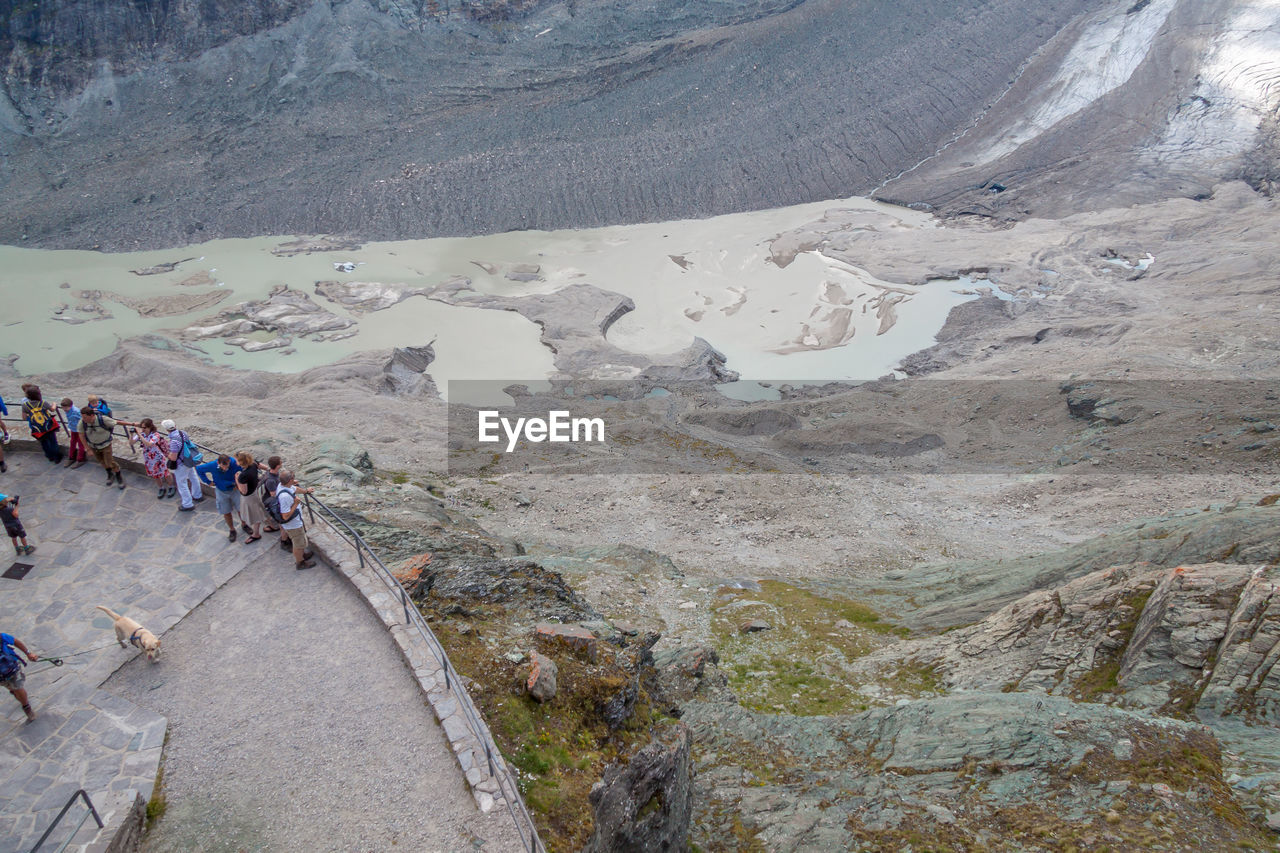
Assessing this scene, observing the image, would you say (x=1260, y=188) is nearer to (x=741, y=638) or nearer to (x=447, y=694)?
(x=741, y=638)

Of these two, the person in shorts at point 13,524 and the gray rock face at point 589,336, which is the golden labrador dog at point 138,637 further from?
the gray rock face at point 589,336

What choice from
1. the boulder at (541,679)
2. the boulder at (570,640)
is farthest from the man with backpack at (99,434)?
the boulder at (541,679)

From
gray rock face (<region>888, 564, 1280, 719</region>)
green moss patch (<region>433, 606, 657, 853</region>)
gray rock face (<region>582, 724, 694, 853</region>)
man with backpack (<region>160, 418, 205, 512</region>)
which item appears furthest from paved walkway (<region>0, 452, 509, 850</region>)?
gray rock face (<region>888, 564, 1280, 719</region>)

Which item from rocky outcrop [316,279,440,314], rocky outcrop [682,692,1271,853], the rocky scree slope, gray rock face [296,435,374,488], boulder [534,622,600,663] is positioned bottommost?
rocky outcrop [682,692,1271,853]

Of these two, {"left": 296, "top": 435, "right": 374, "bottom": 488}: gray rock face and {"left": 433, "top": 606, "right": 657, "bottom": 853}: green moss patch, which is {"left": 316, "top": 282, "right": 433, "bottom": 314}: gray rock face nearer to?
{"left": 296, "top": 435, "right": 374, "bottom": 488}: gray rock face

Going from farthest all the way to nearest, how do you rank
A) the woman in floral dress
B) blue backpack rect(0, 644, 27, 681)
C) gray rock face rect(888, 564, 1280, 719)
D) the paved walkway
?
the woman in floral dress → gray rock face rect(888, 564, 1280, 719) → blue backpack rect(0, 644, 27, 681) → the paved walkway
